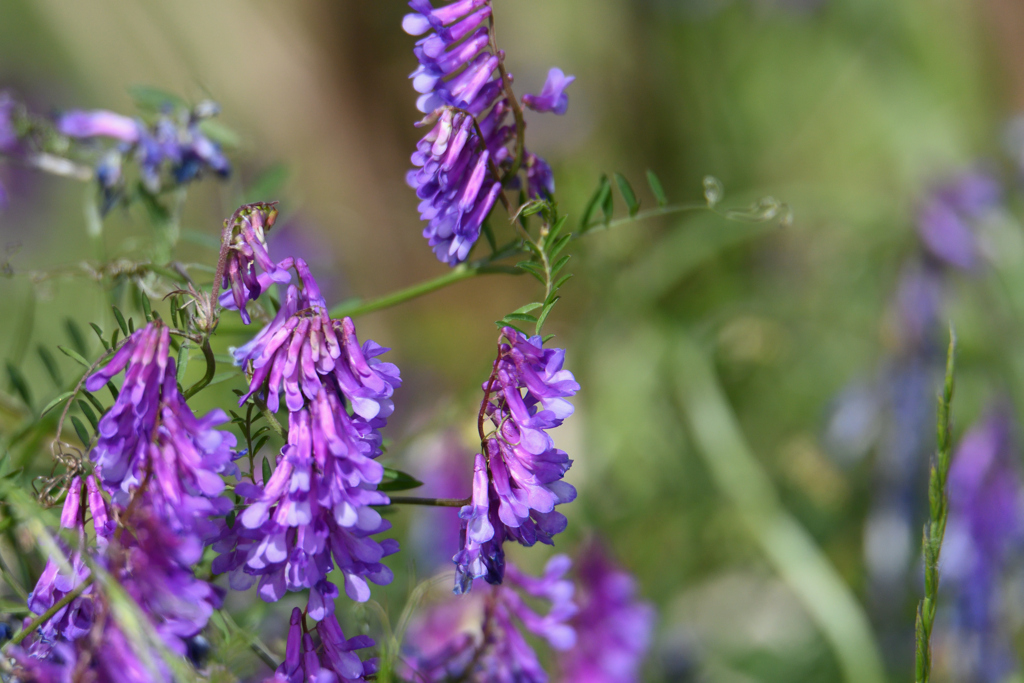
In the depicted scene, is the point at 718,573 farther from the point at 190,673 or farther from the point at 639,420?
the point at 190,673

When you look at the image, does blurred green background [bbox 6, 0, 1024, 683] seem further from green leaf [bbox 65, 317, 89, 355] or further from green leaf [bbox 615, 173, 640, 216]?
green leaf [bbox 615, 173, 640, 216]

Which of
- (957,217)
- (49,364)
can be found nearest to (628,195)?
(49,364)

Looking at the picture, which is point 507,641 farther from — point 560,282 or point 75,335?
point 75,335

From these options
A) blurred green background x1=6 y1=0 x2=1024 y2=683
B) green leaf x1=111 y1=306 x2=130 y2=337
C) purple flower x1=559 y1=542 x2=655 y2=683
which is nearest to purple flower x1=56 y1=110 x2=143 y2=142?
blurred green background x1=6 y1=0 x2=1024 y2=683

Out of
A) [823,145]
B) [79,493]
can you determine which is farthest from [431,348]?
[79,493]

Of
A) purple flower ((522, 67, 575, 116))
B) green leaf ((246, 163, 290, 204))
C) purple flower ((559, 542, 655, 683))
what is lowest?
purple flower ((559, 542, 655, 683))

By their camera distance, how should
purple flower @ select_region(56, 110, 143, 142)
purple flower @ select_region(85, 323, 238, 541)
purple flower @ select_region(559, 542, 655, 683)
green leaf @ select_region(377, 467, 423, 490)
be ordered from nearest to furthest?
purple flower @ select_region(85, 323, 238, 541) → green leaf @ select_region(377, 467, 423, 490) → purple flower @ select_region(56, 110, 143, 142) → purple flower @ select_region(559, 542, 655, 683)
